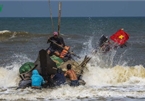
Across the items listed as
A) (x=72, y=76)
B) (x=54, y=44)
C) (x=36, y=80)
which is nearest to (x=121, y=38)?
(x=54, y=44)

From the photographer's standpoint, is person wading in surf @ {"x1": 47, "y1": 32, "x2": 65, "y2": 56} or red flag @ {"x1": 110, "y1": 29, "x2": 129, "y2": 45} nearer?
person wading in surf @ {"x1": 47, "y1": 32, "x2": 65, "y2": 56}

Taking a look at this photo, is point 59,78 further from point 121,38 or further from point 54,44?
point 121,38

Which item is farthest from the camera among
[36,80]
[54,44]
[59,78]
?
[54,44]

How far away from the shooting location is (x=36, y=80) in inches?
467

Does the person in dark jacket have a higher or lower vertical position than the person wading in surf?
lower

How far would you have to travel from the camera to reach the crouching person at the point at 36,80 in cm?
1181

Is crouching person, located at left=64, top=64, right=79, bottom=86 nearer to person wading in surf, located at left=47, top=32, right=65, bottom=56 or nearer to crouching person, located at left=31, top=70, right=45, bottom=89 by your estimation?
crouching person, located at left=31, top=70, right=45, bottom=89

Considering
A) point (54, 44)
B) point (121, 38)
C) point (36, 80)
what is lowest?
point (36, 80)

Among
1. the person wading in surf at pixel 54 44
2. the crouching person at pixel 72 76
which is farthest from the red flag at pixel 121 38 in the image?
the crouching person at pixel 72 76

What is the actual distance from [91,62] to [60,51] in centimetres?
262

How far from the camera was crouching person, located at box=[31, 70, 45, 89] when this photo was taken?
11.8 meters

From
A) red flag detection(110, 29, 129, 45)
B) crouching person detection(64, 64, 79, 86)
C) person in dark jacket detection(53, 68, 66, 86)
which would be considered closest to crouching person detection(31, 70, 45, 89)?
person in dark jacket detection(53, 68, 66, 86)

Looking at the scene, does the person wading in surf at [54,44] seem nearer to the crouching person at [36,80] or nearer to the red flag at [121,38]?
the crouching person at [36,80]

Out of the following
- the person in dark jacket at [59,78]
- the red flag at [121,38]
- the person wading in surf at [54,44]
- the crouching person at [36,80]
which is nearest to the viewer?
the crouching person at [36,80]
